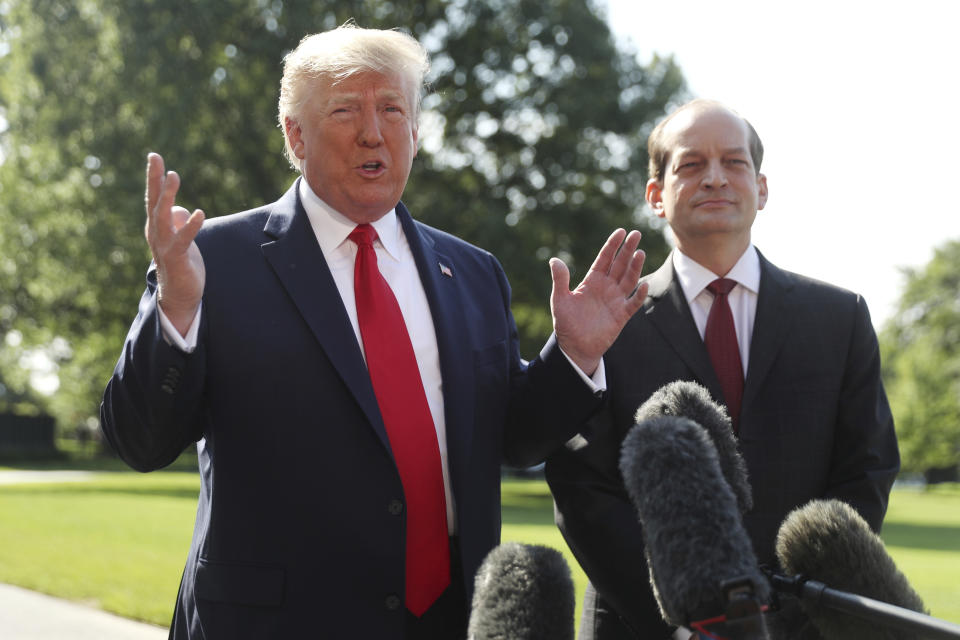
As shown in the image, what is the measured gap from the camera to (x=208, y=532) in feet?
7.85

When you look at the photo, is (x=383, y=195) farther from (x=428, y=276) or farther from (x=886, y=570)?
(x=886, y=570)

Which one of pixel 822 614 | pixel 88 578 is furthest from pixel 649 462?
pixel 88 578

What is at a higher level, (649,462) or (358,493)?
(649,462)

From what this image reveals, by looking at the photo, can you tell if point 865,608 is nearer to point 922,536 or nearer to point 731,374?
point 731,374

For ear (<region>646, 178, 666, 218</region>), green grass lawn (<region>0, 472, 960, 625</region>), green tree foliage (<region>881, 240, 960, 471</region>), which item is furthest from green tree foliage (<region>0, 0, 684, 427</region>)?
green tree foliage (<region>881, 240, 960, 471</region>)

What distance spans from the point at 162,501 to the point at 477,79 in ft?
38.7

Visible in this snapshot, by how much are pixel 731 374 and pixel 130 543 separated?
11.4 metres

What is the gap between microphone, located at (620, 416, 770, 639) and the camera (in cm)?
119

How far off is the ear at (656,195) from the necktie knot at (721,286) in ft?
1.01

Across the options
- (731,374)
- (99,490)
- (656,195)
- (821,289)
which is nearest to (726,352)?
(731,374)

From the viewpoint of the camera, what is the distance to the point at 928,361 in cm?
5356

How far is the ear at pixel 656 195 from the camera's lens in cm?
311

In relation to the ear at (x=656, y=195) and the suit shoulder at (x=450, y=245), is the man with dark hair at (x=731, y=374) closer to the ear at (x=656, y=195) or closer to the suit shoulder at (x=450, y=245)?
the ear at (x=656, y=195)

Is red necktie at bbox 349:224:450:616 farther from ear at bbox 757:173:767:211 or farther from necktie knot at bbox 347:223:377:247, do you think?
ear at bbox 757:173:767:211
